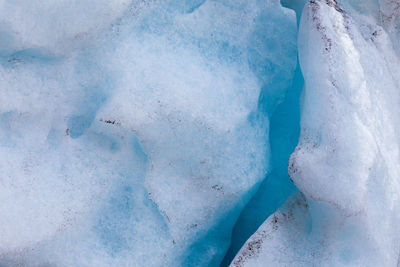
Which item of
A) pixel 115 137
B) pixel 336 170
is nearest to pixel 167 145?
pixel 115 137

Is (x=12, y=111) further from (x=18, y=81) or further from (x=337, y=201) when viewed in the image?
(x=337, y=201)

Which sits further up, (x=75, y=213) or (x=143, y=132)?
(x=143, y=132)

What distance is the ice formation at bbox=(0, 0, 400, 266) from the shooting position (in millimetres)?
766

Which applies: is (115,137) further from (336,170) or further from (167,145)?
(336,170)

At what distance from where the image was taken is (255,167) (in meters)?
0.84

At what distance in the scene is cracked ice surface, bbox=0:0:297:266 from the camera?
77 cm

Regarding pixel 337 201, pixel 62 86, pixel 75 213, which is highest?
pixel 337 201

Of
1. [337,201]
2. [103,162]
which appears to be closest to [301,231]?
[337,201]

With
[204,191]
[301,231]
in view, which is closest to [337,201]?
[301,231]

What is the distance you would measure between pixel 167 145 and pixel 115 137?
88 millimetres

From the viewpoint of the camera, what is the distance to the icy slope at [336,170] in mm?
750

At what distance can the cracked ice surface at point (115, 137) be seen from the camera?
77 centimetres

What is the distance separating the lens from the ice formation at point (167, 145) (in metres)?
0.77

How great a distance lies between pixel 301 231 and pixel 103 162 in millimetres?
362
